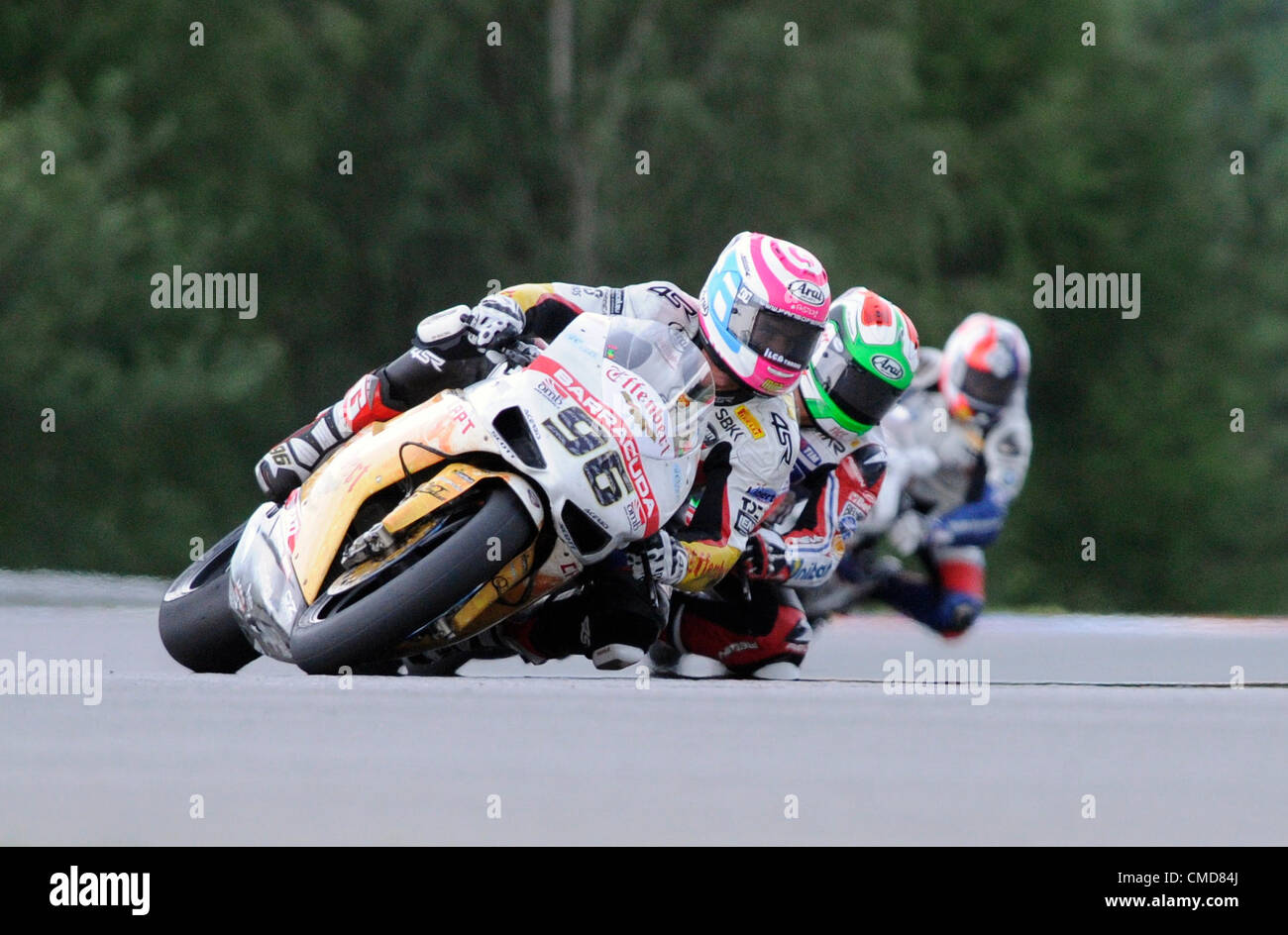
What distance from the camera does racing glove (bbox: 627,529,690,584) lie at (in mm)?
6340

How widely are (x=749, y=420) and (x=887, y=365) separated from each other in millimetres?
982

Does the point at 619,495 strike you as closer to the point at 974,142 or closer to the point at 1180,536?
the point at 974,142

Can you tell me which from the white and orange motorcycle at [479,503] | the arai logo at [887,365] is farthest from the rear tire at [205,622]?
the arai logo at [887,365]

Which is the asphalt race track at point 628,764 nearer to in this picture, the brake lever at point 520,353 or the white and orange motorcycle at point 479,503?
the white and orange motorcycle at point 479,503

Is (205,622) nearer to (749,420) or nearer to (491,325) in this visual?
(491,325)

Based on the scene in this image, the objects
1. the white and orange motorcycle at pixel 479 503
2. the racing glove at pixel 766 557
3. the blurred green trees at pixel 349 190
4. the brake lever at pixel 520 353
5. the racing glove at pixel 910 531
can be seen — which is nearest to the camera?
the white and orange motorcycle at pixel 479 503

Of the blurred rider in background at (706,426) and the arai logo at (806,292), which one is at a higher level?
the arai logo at (806,292)

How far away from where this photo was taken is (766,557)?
757 centimetres

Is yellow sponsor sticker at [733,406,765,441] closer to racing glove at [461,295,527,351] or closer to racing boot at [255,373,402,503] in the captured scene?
racing glove at [461,295,527,351]

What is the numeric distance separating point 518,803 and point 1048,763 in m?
1.25

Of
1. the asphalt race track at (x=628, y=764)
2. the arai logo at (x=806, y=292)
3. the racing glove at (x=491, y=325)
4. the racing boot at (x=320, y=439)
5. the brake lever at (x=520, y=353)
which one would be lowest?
the asphalt race track at (x=628, y=764)

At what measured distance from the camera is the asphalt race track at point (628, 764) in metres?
4.28

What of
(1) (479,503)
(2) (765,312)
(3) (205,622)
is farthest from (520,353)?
(3) (205,622)

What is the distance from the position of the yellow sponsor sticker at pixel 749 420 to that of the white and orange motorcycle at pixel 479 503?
71cm
